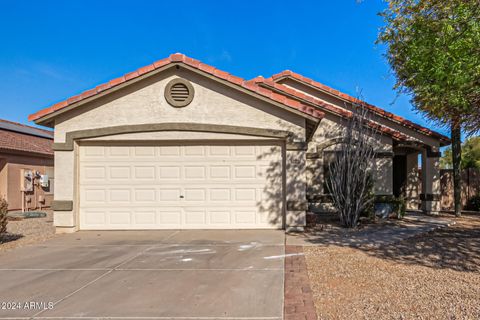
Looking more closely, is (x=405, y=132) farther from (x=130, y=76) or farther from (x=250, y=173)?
(x=130, y=76)

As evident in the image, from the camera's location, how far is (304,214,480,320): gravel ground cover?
417 cm

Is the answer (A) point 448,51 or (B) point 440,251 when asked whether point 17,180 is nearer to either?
(B) point 440,251

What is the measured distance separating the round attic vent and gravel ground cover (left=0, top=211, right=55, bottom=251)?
16.5 ft

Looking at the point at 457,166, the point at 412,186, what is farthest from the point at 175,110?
the point at 412,186

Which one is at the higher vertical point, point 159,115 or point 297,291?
point 159,115

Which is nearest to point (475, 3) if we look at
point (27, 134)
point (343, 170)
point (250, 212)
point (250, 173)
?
point (343, 170)

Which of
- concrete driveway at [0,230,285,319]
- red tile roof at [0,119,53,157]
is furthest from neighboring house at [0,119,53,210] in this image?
concrete driveway at [0,230,285,319]

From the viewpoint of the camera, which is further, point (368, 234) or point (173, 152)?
point (173, 152)

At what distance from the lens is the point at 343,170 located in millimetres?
10195

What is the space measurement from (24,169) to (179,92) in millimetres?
11432

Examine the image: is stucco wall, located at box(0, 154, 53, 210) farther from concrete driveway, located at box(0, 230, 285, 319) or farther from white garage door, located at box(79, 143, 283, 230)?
concrete driveway, located at box(0, 230, 285, 319)

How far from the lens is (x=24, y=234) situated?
10.0 meters

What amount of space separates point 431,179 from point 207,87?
9.83 m

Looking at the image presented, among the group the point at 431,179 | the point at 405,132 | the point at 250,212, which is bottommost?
the point at 250,212
